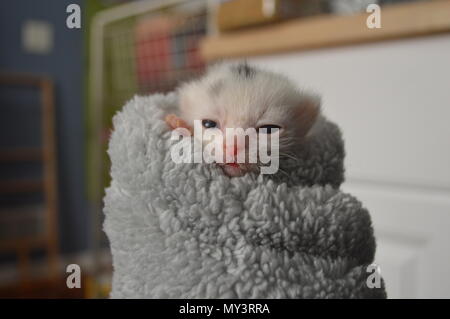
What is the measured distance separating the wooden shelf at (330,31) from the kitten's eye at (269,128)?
0.59 feet

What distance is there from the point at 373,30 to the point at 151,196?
0.28 m

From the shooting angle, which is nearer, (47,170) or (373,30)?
(373,30)

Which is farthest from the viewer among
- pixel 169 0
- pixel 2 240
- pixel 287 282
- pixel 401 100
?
pixel 2 240

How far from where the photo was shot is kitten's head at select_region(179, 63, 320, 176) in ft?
0.77

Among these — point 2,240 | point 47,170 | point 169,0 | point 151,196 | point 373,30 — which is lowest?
point 2,240

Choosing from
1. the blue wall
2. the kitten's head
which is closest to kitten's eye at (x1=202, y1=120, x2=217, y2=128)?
the kitten's head

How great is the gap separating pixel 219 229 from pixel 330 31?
0.32m

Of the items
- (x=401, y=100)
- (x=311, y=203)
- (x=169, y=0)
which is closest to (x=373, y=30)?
(x=401, y=100)

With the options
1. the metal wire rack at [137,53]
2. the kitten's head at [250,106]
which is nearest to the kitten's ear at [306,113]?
the kitten's head at [250,106]

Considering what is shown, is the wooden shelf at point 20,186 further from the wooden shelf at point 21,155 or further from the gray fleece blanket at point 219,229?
the gray fleece blanket at point 219,229

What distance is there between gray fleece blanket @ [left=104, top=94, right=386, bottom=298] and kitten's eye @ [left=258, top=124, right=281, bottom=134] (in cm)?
2

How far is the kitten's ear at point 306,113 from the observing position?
0.25m

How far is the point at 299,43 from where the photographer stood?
19.2 inches
